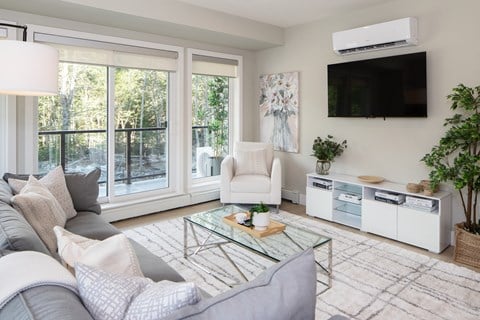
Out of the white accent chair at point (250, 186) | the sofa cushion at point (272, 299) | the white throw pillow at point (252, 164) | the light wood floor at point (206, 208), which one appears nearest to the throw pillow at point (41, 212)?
the sofa cushion at point (272, 299)

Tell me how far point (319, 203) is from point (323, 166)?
1.58 ft

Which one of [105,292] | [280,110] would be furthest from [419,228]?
[105,292]

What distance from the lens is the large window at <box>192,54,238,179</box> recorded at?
492 centimetres

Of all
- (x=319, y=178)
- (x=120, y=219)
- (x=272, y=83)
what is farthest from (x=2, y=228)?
(x=272, y=83)

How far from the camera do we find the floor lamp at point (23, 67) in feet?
5.46

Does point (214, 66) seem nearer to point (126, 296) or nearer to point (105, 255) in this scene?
point (105, 255)

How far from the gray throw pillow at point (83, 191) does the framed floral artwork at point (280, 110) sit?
9.47 ft

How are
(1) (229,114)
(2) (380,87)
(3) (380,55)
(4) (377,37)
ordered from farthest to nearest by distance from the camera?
(1) (229,114), (3) (380,55), (2) (380,87), (4) (377,37)

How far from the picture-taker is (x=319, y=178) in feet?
14.0

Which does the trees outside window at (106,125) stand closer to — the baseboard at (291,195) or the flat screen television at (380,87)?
the baseboard at (291,195)

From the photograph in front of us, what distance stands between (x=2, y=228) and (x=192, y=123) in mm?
3600

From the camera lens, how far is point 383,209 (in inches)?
140

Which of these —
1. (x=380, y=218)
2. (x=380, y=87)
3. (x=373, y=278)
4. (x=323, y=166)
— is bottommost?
(x=373, y=278)

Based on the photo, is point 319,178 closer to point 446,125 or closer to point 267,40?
point 446,125
